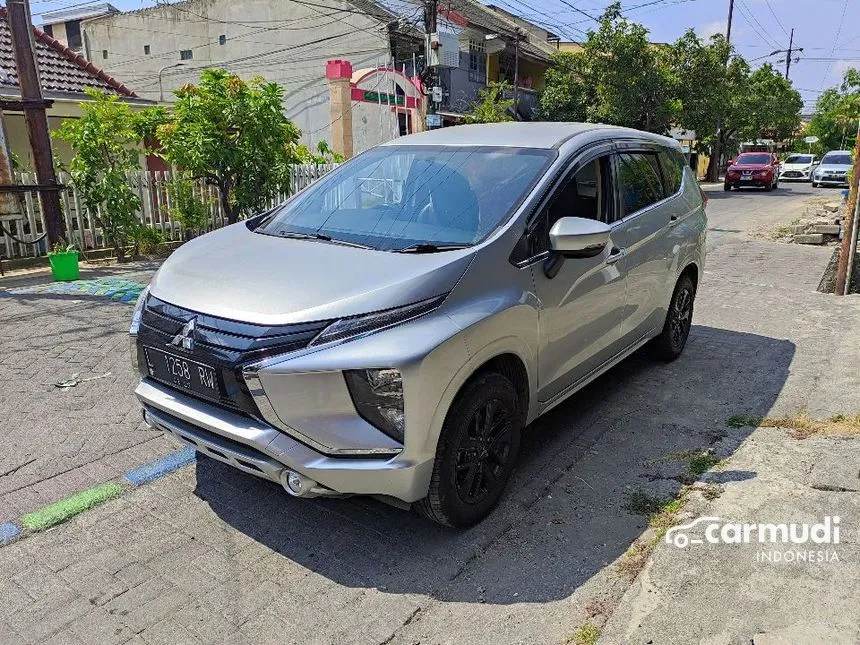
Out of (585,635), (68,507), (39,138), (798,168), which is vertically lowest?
(585,635)

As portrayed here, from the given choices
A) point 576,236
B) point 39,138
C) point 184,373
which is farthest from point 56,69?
point 576,236

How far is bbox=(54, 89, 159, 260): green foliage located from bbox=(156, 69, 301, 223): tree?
55cm

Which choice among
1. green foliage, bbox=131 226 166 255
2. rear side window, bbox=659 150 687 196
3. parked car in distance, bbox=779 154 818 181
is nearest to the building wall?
green foliage, bbox=131 226 166 255

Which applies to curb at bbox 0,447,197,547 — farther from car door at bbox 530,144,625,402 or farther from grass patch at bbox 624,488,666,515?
grass patch at bbox 624,488,666,515

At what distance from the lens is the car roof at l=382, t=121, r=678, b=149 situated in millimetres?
3877

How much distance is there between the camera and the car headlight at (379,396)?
8.33ft

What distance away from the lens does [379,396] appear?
2.56 meters

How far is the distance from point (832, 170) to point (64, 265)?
108 ft

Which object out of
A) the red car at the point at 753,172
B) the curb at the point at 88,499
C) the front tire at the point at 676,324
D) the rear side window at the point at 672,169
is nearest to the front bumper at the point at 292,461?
the curb at the point at 88,499

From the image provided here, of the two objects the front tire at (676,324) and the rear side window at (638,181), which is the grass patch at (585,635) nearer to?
the rear side window at (638,181)

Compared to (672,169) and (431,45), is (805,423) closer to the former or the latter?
(672,169)

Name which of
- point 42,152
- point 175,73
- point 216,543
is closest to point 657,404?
point 216,543

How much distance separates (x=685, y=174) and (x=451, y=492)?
3954 mm

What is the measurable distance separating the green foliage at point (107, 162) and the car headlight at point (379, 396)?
789 centimetres
